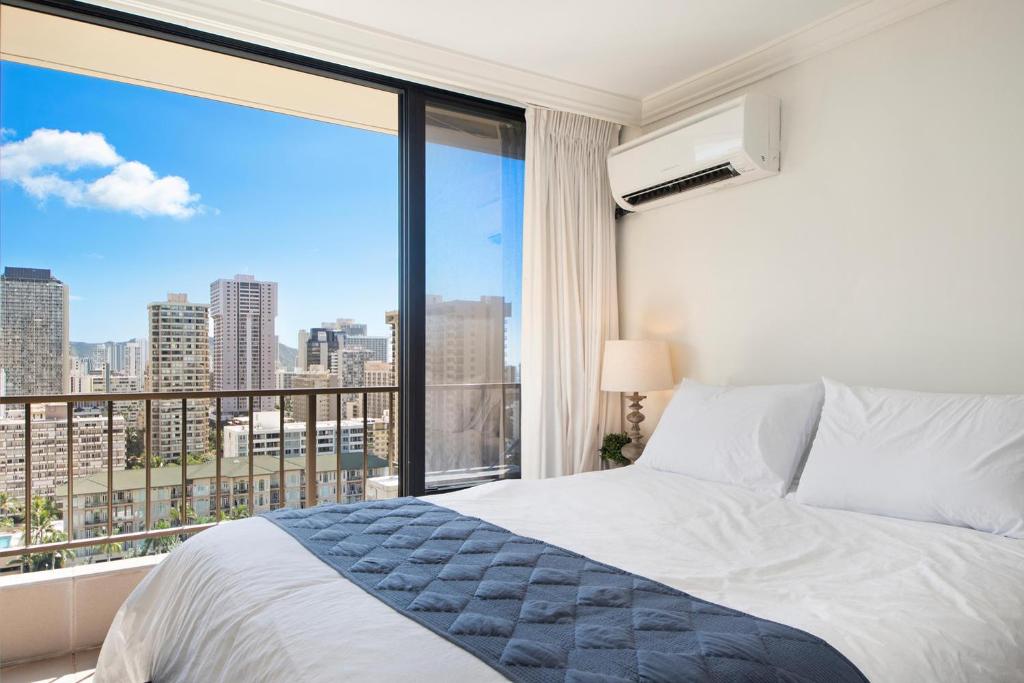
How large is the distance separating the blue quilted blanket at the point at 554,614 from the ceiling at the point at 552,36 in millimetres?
2044

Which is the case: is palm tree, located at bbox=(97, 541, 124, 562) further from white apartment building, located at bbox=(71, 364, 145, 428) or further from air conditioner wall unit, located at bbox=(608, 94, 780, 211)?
air conditioner wall unit, located at bbox=(608, 94, 780, 211)

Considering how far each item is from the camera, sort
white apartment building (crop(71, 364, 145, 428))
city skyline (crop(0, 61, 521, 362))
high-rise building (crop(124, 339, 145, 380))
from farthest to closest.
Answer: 1. high-rise building (crop(124, 339, 145, 380))
2. white apartment building (crop(71, 364, 145, 428))
3. city skyline (crop(0, 61, 521, 362))

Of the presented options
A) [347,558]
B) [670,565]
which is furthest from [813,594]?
[347,558]

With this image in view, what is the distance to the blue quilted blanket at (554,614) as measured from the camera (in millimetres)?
1029

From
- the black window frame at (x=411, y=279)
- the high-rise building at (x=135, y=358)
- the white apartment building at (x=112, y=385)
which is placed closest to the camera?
the black window frame at (x=411, y=279)

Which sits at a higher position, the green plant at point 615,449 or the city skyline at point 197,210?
the city skyline at point 197,210

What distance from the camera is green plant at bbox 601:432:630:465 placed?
3.47 metres

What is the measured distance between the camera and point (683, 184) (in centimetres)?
334

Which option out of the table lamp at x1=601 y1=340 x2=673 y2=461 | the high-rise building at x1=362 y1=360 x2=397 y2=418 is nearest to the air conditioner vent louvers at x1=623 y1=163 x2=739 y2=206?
the table lamp at x1=601 y1=340 x2=673 y2=461

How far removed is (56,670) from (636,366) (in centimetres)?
265

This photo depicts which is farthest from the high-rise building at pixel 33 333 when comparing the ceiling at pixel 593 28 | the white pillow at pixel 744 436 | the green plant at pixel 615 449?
the white pillow at pixel 744 436

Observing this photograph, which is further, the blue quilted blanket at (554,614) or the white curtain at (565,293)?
the white curtain at (565,293)

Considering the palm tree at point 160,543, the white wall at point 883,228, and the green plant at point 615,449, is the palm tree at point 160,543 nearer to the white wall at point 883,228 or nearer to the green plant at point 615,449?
the green plant at point 615,449

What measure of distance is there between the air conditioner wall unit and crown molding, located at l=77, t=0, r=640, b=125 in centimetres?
38
